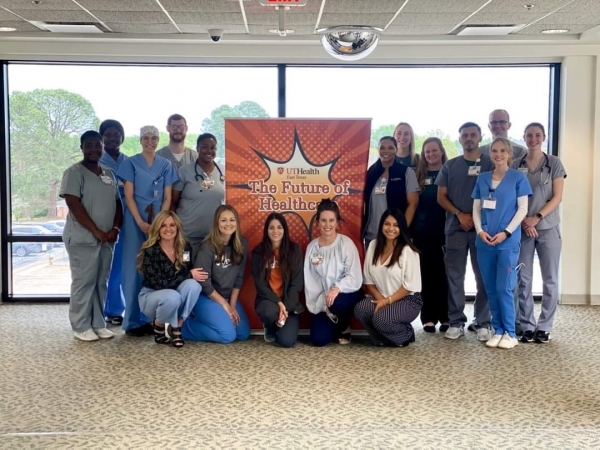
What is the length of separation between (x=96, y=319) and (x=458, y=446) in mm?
Result: 3192

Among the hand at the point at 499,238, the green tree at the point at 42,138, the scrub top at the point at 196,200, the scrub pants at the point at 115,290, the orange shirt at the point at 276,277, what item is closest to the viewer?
the hand at the point at 499,238

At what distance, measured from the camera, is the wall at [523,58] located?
6.07 metres

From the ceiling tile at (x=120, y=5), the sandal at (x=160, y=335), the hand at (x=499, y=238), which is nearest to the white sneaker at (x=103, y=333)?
the sandal at (x=160, y=335)

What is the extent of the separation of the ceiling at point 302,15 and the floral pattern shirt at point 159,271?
2006mm

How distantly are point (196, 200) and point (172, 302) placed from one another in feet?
3.09

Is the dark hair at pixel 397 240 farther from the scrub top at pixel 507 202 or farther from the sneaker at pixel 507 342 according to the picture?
the sneaker at pixel 507 342

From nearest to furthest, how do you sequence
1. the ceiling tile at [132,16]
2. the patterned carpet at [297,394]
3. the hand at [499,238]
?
the patterned carpet at [297,394], the hand at [499,238], the ceiling tile at [132,16]

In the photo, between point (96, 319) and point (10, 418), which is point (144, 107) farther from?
point (10, 418)

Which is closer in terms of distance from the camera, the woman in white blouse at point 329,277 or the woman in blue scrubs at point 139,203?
the woman in white blouse at point 329,277

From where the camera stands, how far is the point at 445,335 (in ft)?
16.0

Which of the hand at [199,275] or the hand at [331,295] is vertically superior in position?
the hand at [199,275]

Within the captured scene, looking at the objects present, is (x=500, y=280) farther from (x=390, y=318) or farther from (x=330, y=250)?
(x=330, y=250)

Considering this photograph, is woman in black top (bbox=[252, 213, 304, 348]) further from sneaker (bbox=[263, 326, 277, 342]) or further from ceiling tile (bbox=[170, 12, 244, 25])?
ceiling tile (bbox=[170, 12, 244, 25])

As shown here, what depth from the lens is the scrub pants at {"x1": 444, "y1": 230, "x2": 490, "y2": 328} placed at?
4.86 meters
